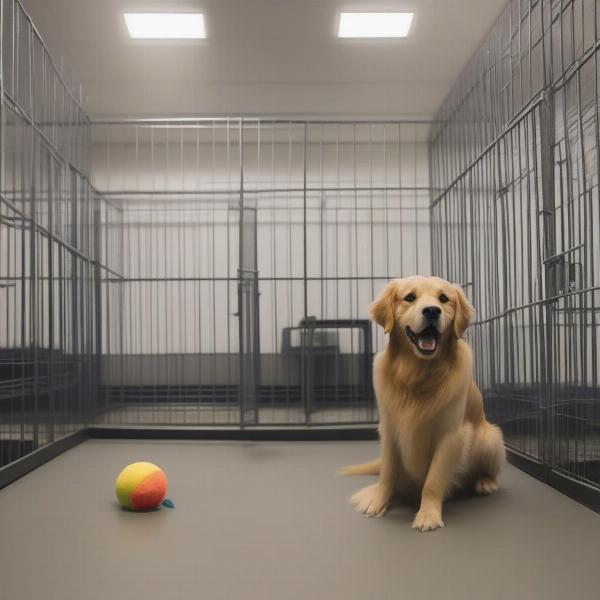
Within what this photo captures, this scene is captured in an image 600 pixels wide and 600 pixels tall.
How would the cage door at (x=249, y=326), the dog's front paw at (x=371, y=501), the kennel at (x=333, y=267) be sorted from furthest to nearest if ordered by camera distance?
1. the cage door at (x=249, y=326)
2. the kennel at (x=333, y=267)
3. the dog's front paw at (x=371, y=501)

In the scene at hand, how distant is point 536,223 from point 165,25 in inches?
126

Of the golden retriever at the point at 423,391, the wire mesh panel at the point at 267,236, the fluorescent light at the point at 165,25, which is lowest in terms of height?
the golden retriever at the point at 423,391

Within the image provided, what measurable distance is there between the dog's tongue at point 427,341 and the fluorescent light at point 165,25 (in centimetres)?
330

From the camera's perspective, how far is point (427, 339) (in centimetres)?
280

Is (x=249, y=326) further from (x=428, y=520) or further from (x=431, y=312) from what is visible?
(x=428, y=520)

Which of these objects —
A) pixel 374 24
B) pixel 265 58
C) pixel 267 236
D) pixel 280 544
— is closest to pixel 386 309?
pixel 280 544

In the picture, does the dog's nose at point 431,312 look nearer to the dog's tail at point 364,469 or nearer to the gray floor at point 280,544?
the gray floor at point 280,544

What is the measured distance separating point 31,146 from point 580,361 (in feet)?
9.78

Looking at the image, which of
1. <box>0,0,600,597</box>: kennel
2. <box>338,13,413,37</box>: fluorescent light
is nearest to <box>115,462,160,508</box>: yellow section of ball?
<box>0,0,600,597</box>: kennel

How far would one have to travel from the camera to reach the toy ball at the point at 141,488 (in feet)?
9.36

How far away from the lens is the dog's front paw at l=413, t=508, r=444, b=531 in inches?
103

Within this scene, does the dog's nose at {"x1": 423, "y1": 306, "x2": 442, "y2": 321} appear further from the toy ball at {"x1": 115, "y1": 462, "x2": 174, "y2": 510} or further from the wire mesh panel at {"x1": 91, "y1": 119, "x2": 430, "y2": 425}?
the wire mesh panel at {"x1": 91, "y1": 119, "x2": 430, "y2": 425}

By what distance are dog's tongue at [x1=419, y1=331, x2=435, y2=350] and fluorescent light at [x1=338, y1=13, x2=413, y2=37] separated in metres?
3.06

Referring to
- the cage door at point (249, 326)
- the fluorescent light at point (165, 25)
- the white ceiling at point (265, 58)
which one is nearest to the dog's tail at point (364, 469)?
the cage door at point (249, 326)
